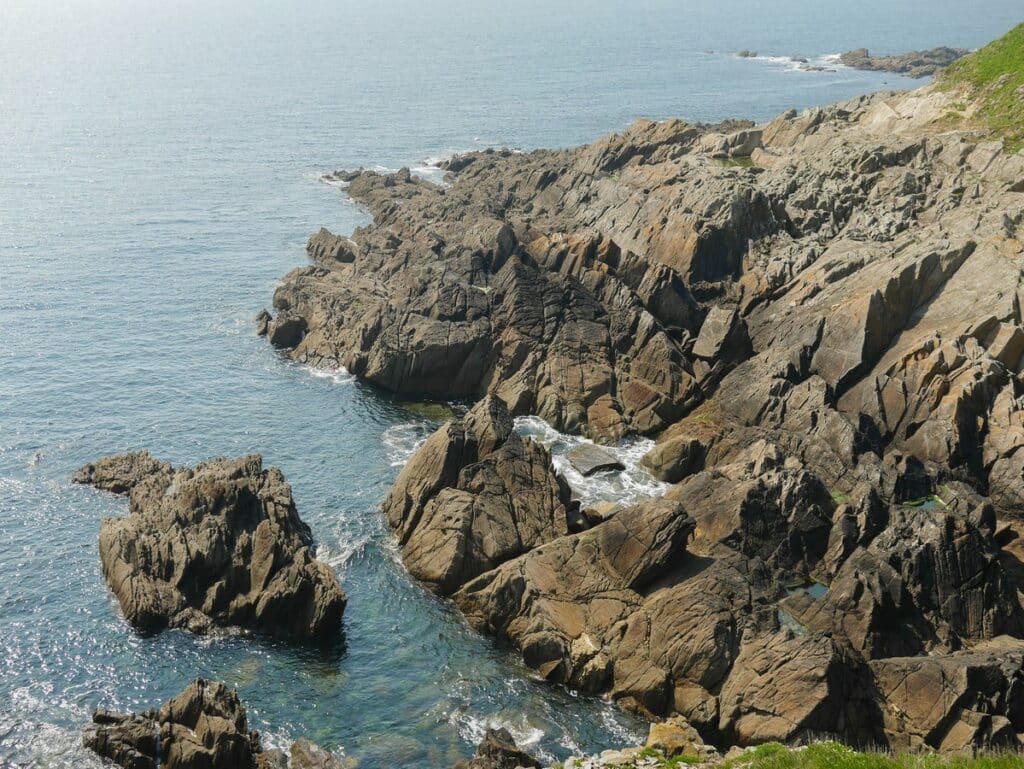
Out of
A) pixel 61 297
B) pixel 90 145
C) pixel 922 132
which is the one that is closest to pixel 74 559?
pixel 61 297

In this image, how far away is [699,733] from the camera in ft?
142

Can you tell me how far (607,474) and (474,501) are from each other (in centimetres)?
1176

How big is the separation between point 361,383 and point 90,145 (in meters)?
113

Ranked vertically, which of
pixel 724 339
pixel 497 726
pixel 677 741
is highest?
pixel 724 339

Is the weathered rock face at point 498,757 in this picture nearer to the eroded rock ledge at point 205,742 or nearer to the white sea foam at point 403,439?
the eroded rock ledge at point 205,742

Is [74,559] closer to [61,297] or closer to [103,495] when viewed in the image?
[103,495]

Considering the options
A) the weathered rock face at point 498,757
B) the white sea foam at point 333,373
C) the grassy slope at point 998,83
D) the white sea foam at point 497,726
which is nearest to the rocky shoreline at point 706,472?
the weathered rock face at point 498,757

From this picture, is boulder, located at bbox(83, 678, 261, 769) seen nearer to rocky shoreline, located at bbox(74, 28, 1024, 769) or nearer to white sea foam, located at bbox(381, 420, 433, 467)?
rocky shoreline, located at bbox(74, 28, 1024, 769)

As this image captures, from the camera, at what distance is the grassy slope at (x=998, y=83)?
85625 mm

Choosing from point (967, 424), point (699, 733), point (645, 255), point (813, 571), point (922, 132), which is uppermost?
point (922, 132)

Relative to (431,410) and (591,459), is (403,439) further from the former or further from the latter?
(591,459)

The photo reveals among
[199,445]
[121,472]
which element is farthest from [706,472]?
[121,472]

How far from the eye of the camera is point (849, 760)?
32.0 m

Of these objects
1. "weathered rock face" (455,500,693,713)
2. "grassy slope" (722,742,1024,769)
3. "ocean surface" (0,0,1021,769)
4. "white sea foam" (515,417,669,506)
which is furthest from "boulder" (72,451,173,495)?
"grassy slope" (722,742,1024,769)
